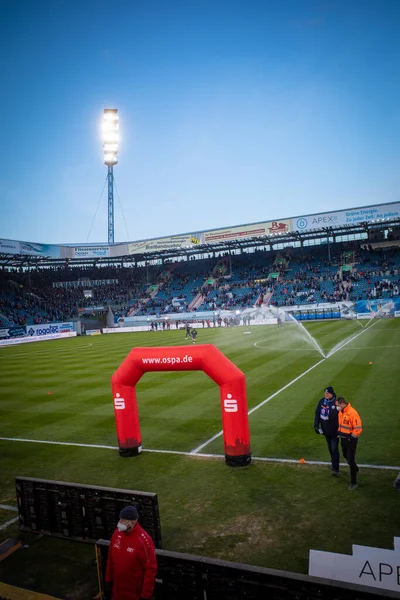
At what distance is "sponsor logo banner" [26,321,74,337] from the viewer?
5453 centimetres

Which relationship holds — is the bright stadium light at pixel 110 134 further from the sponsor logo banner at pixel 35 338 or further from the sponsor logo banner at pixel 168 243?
the sponsor logo banner at pixel 35 338

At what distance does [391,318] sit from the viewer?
151 ft

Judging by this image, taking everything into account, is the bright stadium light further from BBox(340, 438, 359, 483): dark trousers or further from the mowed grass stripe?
BBox(340, 438, 359, 483): dark trousers

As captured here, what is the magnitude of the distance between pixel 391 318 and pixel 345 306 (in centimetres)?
606

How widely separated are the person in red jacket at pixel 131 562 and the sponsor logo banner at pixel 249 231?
55.5 m

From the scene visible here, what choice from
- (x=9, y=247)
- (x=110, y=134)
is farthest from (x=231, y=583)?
(x=9, y=247)

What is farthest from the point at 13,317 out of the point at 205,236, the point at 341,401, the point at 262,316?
the point at 341,401

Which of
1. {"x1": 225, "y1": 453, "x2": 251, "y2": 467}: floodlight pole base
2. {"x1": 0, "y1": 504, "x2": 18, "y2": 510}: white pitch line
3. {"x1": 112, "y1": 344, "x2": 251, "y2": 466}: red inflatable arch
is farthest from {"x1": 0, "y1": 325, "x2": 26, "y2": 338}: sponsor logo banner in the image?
{"x1": 225, "y1": 453, "x2": 251, "y2": 467}: floodlight pole base

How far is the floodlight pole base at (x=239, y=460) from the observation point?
921 cm

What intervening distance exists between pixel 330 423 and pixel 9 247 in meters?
56.3

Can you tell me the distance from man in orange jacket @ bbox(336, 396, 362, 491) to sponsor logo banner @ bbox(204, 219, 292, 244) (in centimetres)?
5136

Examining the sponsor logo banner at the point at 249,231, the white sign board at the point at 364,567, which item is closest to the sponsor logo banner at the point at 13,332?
the sponsor logo banner at the point at 249,231

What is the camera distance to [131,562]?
4.39m

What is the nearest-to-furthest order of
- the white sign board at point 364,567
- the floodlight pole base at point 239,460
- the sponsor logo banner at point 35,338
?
1. the white sign board at point 364,567
2. the floodlight pole base at point 239,460
3. the sponsor logo banner at point 35,338
